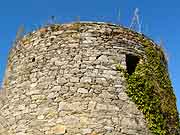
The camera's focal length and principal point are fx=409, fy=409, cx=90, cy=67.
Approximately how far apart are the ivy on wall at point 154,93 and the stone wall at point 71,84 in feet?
0.57

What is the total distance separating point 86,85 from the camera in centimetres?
823

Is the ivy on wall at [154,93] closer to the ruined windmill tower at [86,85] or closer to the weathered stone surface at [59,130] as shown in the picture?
the ruined windmill tower at [86,85]

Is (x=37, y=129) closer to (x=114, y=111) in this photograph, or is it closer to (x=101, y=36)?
(x=114, y=111)

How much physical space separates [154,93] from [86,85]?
151cm

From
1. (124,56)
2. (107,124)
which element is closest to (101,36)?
(124,56)

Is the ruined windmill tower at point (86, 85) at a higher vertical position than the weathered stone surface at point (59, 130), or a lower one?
higher

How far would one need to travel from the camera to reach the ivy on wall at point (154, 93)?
8312 millimetres

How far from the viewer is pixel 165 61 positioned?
32.1 feet

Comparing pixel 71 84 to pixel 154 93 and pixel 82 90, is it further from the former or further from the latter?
pixel 154 93

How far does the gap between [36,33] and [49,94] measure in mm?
1747

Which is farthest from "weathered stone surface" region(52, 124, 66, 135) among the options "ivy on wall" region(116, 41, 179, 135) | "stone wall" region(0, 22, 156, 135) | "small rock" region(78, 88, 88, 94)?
"ivy on wall" region(116, 41, 179, 135)

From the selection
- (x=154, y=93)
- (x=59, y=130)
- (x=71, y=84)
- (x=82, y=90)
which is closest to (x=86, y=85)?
(x=82, y=90)

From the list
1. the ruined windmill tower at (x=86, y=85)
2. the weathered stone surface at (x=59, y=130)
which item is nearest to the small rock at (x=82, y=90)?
the ruined windmill tower at (x=86, y=85)

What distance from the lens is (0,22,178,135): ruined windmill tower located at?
7.93 m
